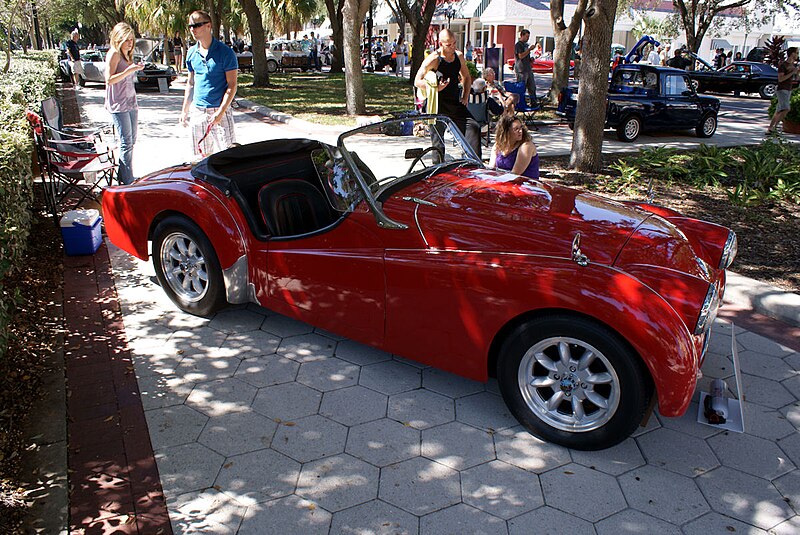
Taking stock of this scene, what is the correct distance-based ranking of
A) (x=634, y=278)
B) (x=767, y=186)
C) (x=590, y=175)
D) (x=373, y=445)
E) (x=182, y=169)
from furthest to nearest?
(x=590, y=175), (x=767, y=186), (x=182, y=169), (x=373, y=445), (x=634, y=278)

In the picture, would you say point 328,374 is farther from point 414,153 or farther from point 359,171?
point 414,153

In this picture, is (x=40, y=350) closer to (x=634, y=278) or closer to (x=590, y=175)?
(x=634, y=278)

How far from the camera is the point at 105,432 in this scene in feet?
11.3

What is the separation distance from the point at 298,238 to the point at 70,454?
1749mm

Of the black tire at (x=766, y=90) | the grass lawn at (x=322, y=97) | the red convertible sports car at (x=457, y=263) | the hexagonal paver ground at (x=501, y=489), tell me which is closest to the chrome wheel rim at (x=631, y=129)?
the grass lawn at (x=322, y=97)

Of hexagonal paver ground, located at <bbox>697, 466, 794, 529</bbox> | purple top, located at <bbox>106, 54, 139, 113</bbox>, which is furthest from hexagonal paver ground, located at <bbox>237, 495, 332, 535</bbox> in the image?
purple top, located at <bbox>106, 54, 139, 113</bbox>

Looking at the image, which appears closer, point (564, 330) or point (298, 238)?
point (564, 330)

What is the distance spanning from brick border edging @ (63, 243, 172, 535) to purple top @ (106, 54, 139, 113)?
3.20m

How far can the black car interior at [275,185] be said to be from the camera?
436 cm

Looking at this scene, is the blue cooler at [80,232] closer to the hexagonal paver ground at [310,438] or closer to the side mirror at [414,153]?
the side mirror at [414,153]

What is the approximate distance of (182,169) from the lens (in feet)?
16.0

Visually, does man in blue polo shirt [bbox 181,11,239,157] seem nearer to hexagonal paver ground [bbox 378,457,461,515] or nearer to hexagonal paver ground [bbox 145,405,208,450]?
hexagonal paver ground [bbox 145,405,208,450]

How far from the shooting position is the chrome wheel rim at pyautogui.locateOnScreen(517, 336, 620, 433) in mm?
3127

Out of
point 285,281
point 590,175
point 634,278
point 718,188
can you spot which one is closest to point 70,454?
point 285,281
